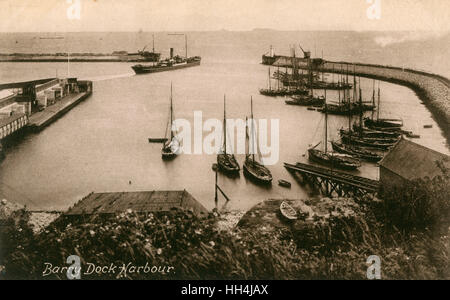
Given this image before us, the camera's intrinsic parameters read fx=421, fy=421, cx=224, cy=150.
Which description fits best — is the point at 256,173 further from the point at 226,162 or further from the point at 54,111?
the point at 54,111

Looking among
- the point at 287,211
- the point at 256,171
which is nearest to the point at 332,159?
the point at 256,171

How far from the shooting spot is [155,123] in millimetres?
15555

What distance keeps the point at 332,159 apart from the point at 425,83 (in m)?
14.1

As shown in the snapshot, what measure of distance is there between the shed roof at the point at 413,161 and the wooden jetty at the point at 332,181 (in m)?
1.80

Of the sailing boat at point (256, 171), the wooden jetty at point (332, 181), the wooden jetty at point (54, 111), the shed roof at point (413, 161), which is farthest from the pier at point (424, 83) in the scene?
the wooden jetty at point (54, 111)

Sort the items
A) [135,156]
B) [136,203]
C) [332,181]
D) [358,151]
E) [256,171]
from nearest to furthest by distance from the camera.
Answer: [136,203] < [135,156] < [332,181] < [256,171] < [358,151]

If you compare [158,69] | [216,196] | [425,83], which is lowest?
[216,196]

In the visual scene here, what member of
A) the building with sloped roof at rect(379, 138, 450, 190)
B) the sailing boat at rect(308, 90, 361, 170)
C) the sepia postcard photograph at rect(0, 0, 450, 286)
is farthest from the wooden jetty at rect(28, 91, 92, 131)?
the building with sloped roof at rect(379, 138, 450, 190)

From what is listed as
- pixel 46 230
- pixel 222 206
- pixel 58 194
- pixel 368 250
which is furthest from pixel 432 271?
pixel 58 194

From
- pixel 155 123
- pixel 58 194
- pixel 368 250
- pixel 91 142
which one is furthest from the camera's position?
pixel 155 123

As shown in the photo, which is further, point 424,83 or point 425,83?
point 424,83

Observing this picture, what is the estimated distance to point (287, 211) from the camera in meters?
9.69
